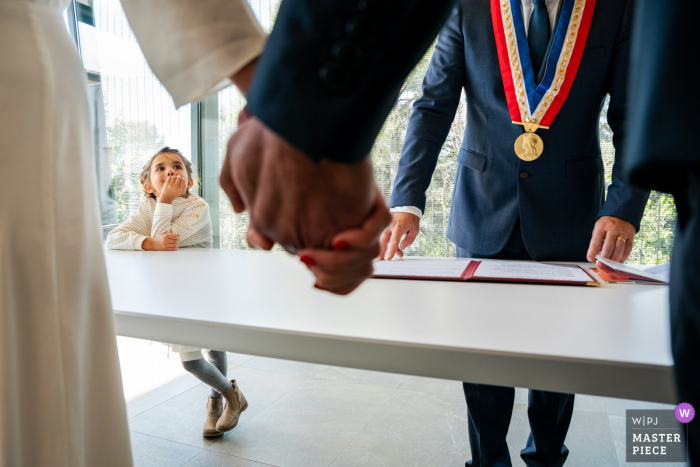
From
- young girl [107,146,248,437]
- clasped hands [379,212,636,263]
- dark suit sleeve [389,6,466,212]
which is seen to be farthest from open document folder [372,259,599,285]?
young girl [107,146,248,437]

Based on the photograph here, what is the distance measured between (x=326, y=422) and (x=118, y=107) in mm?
3079

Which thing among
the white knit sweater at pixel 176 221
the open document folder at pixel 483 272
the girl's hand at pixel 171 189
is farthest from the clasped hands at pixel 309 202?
the girl's hand at pixel 171 189

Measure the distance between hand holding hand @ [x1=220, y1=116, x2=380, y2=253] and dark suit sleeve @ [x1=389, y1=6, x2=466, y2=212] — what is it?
1018 mm

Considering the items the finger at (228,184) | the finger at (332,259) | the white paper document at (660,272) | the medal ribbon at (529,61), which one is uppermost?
the medal ribbon at (529,61)

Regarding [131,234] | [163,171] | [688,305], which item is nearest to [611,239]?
[688,305]

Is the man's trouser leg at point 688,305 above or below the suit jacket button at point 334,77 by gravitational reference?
below

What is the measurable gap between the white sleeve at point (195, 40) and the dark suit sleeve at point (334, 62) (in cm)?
16

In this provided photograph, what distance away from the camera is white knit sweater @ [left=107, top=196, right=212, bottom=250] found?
88.0 inches

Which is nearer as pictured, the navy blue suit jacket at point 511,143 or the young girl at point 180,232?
the navy blue suit jacket at point 511,143

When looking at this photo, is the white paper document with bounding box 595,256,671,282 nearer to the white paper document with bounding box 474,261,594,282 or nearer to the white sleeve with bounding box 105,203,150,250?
the white paper document with bounding box 474,261,594,282

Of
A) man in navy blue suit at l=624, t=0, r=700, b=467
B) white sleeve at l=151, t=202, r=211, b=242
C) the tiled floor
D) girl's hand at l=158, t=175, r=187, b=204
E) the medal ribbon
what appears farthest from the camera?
girl's hand at l=158, t=175, r=187, b=204

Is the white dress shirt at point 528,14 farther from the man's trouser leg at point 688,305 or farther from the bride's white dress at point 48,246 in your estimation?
the man's trouser leg at point 688,305

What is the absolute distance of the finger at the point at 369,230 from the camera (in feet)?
0.97

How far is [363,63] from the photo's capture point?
0.85ft
